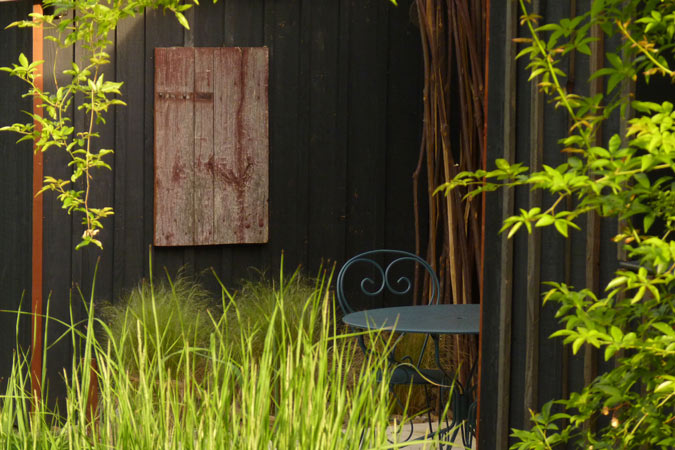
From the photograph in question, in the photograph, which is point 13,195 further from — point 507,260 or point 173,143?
point 507,260

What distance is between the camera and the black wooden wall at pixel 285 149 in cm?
562

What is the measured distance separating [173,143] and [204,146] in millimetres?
177

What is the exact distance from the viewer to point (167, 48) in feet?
18.8

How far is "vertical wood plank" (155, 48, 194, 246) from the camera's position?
18.8ft

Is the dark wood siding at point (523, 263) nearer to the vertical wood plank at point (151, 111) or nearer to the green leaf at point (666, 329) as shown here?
the green leaf at point (666, 329)

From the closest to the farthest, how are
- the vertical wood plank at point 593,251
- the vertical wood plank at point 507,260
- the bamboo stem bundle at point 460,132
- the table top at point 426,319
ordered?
the vertical wood plank at point 593,251, the vertical wood plank at point 507,260, the table top at point 426,319, the bamboo stem bundle at point 460,132

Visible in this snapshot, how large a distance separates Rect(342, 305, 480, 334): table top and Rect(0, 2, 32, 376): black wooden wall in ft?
7.55

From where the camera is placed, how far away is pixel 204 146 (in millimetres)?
5844

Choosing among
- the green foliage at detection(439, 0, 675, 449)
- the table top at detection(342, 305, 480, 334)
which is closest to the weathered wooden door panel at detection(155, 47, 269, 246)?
the table top at detection(342, 305, 480, 334)

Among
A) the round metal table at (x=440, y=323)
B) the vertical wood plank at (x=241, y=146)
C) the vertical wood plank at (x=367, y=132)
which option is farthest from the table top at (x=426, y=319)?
the vertical wood plank at (x=367, y=132)

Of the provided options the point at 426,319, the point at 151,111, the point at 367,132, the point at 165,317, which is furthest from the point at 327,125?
the point at 426,319

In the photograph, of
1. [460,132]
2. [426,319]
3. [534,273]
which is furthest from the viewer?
[460,132]

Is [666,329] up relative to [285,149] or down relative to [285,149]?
down

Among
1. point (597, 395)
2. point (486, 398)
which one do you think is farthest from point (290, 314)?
point (597, 395)
